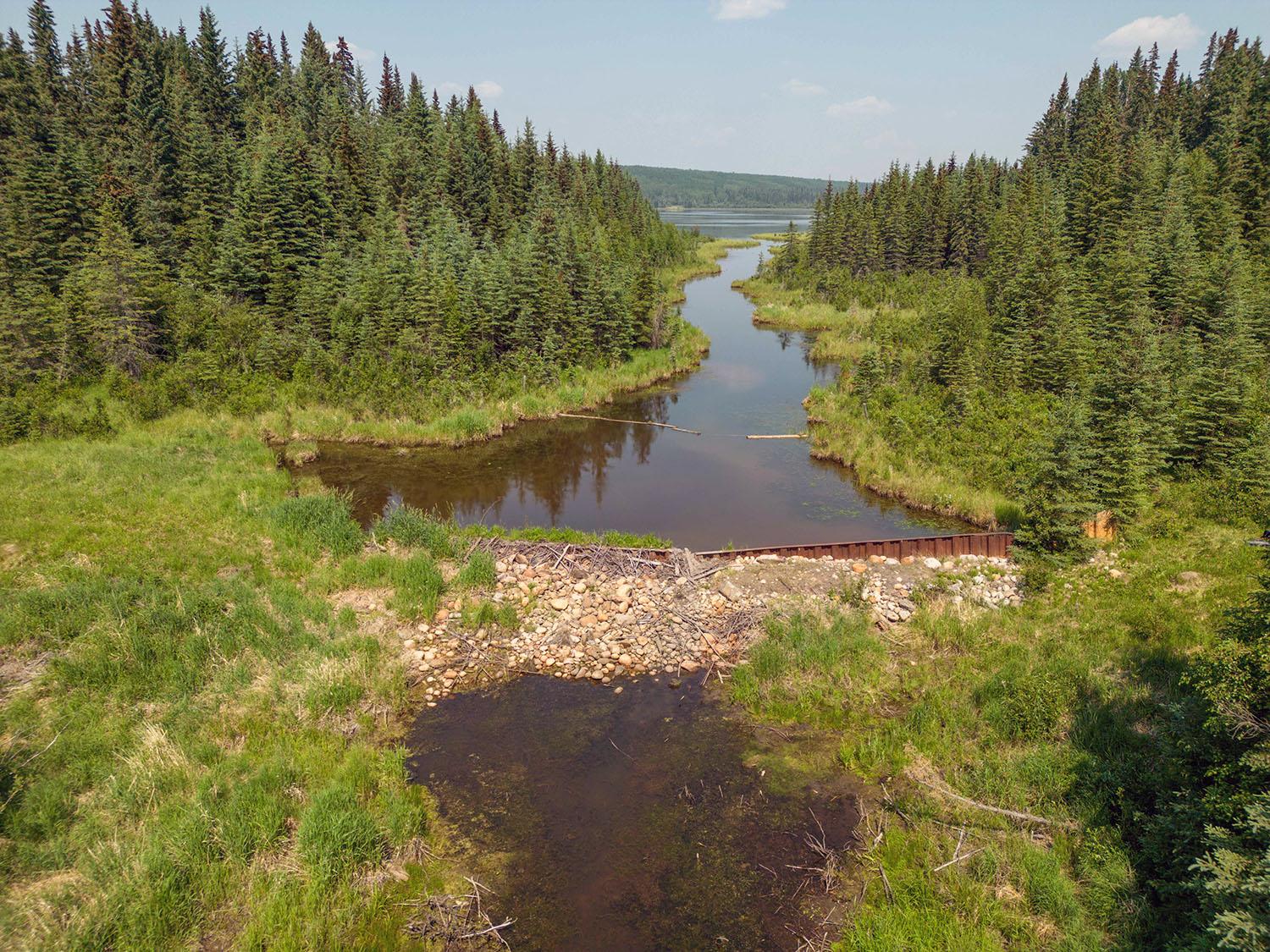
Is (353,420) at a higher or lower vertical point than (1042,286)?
lower

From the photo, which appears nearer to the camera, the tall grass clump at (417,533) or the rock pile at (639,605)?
the rock pile at (639,605)

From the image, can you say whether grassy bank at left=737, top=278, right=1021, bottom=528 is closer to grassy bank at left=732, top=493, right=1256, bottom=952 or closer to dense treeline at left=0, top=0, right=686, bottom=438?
grassy bank at left=732, top=493, right=1256, bottom=952

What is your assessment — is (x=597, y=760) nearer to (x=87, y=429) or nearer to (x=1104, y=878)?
(x=1104, y=878)

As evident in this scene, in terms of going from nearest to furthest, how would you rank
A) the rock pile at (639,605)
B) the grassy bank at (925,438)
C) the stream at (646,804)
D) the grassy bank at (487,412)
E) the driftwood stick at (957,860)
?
1. the driftwood stick at (957,860)
2. the stream at (646,804)
3. the rock pile at (639,605)
4. the grassy bank at (925,438)
5. the grassy bank at (487,412)

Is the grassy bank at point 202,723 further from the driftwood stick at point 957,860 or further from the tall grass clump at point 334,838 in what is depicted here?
the driftwood stick at point 957,860

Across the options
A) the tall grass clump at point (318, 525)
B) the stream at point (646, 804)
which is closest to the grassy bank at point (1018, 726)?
the stream at point (646, 804)

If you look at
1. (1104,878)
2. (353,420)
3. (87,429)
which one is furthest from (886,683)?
(87,429)
